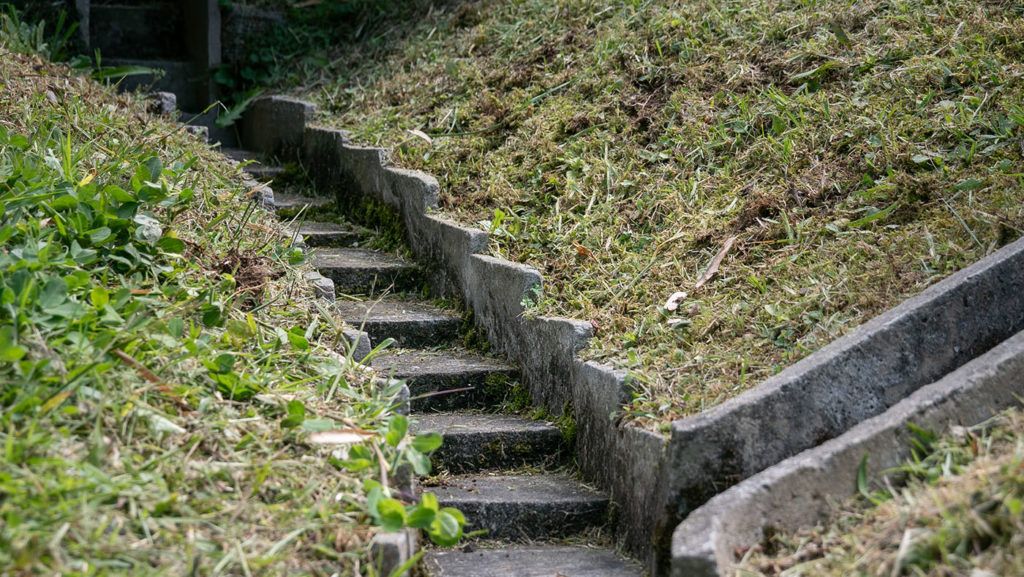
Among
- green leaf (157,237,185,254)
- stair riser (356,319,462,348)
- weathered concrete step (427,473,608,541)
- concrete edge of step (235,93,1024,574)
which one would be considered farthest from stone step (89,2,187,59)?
weathered concrete step (427,473,608,541)

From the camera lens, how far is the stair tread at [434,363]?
14.8 feet

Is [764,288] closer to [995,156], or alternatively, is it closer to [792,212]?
[792,212]

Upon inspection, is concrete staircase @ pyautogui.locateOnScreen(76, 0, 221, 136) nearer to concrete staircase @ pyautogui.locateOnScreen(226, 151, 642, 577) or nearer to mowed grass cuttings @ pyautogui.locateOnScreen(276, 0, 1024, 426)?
mowed grass cuttings @ pyautogui.locateOnScreen(276, 0, 1024, 426)

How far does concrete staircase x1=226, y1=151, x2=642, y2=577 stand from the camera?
3674 mm

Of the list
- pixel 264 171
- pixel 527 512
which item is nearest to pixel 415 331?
pixel 527 512

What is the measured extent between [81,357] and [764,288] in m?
2.57

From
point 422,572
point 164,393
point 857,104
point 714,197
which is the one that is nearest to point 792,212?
point 714,197

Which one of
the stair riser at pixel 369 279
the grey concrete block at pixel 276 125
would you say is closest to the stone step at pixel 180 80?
the grey concrete block at pixel 276 125

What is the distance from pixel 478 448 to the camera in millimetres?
4207

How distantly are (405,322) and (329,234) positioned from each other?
1.11 m

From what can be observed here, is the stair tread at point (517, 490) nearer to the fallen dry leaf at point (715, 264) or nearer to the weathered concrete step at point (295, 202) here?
the fallen dry leaf at point (715, 264)

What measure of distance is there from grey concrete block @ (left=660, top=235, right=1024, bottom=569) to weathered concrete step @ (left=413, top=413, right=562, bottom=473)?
3.45 ft

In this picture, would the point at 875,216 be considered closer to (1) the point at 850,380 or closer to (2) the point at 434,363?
(1) the point at 850,380

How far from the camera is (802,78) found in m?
5.14
